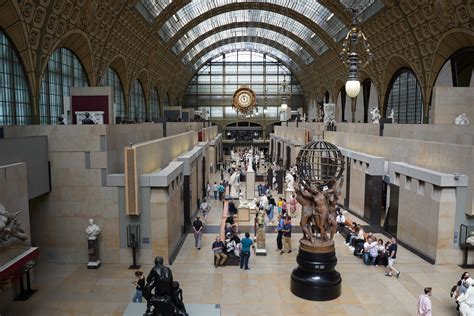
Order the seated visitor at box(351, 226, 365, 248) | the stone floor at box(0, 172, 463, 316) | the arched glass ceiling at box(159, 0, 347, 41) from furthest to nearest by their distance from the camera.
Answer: the arched glass ceiling at box(159, 0, 347, 41)
the seated visitor at box(351, 226, 365, 248)
the stone floor at box(0, 172, 463, 316)

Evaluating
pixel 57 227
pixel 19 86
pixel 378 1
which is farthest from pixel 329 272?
Answer: pixel 378 1

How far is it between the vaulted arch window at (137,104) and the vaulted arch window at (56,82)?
12.7 metres

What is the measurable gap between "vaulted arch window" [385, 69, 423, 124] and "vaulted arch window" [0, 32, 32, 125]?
26.3 m

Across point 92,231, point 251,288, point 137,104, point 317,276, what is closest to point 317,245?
point 317,276

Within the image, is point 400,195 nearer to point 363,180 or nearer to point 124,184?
point 363,180

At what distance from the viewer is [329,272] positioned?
10.8 meters

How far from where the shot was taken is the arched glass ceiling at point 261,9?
137 feet

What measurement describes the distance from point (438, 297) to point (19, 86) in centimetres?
1982

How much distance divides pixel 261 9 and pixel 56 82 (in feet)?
84.0

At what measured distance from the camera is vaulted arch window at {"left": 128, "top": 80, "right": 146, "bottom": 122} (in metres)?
41.3

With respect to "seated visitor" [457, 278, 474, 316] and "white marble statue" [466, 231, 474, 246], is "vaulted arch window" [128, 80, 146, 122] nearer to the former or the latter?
"white marble statue" [466, 231, 474, 246]

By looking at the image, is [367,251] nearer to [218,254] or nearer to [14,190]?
[218,254]

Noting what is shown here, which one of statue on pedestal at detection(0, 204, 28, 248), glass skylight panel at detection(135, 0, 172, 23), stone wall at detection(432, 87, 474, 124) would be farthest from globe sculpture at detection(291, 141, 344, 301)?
glass skylight panel at detection(135, 0, 172, 23)

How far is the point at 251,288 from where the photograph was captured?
11.2 m
